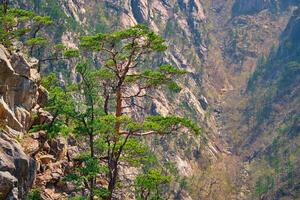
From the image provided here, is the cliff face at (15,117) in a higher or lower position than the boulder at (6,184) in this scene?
higher

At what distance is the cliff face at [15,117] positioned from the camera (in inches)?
965

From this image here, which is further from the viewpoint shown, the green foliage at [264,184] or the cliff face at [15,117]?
the green foliage at [264,184]

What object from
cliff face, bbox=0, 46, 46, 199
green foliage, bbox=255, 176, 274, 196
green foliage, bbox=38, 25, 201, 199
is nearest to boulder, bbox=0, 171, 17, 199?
cliff face, bbox=0, 46, 46, 199

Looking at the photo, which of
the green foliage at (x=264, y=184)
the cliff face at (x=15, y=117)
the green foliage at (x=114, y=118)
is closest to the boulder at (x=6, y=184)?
the cliff face at (x=15, y=117)

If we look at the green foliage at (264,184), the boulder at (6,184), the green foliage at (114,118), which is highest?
the green foliage at (114,118)

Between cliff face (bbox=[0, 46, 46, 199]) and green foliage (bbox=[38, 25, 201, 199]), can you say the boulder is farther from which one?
green foliage (bbox=[38, 25, 201, 199])

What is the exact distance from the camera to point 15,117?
34.3 m

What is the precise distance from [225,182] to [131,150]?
139534 mm

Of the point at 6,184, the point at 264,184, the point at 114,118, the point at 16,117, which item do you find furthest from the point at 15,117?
the point at 264,184

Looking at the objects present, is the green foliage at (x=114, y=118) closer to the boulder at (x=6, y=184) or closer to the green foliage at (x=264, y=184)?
the boulder at (x=6, y=184)

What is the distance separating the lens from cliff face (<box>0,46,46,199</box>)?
24516 millimetres

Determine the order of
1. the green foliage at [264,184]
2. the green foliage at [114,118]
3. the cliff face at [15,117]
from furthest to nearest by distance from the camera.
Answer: the green foliage at [264,184]
the green foliage at [114,118]
the cliff face at [15,117]

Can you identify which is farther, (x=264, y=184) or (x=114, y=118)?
(x=264, y=184)

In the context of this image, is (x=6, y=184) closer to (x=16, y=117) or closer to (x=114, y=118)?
(x=114, y=118)
